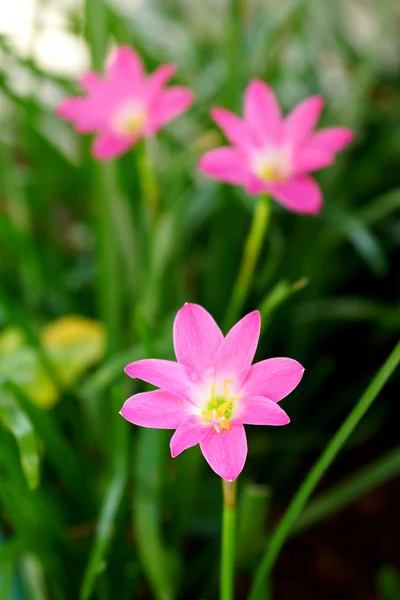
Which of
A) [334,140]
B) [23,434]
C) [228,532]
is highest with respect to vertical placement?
[334,140]

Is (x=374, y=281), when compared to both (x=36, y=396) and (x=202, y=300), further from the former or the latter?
(x=36, y=396)

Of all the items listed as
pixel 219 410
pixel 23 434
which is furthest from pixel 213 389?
pixel 23 434

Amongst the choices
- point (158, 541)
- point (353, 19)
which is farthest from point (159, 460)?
point (353, 19)

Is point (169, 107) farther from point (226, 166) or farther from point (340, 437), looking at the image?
point (340, 437)

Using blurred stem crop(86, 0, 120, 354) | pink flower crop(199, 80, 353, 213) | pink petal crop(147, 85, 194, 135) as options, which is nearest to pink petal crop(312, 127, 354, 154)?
pink flower crop(199, 80, 353, 213)

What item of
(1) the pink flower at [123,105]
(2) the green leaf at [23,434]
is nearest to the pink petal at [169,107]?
(1) the pink flower at [123,105]

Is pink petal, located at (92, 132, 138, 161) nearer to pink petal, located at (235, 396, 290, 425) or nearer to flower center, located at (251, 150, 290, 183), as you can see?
flower center, located at (251, 150, 290, 183)
